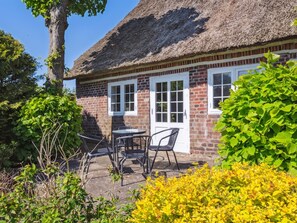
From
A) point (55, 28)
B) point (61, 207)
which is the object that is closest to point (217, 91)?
point (55, 28)

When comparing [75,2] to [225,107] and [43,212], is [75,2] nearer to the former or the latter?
[225,107]

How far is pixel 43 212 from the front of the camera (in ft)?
8.25

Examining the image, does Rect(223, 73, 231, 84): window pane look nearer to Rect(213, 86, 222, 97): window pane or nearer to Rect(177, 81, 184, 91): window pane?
Rect(213, 86, 222, 97): window pane

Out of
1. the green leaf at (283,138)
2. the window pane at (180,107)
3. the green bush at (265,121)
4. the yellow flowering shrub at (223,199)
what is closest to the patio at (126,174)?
the window pane at (180,107)

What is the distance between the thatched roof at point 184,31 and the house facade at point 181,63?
2 centimetres

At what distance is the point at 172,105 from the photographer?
8.66m

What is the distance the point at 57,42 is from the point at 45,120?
12.1 feet

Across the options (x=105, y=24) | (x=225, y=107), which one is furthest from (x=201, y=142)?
(x=105, y=24)

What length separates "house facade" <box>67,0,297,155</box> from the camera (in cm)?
675

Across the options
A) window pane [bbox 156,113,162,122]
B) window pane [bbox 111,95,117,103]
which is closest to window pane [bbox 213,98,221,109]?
window pane [bbox 156,113,162,122]

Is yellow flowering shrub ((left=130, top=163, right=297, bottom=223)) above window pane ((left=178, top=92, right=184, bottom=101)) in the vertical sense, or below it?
below

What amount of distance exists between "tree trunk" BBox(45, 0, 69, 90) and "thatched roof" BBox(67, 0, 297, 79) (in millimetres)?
1520

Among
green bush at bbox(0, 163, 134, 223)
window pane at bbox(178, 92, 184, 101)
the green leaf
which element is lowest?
green bush at bbox(0, 163, 134, 223)

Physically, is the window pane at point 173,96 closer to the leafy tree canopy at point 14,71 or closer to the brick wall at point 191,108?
the brick wall at point 191,108
